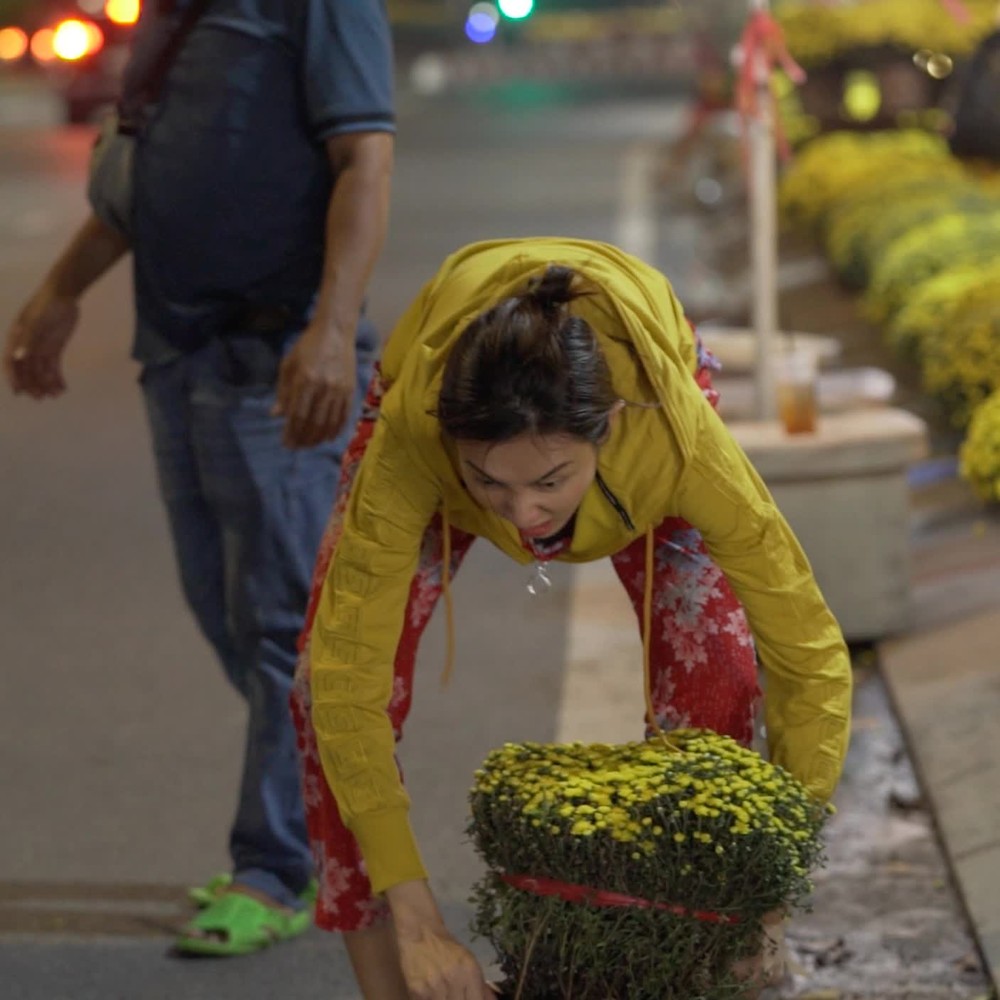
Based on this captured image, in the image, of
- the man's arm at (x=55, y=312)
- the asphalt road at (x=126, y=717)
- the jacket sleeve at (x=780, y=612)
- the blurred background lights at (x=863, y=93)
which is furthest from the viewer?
the blurred background lights at (x=863, y=93)

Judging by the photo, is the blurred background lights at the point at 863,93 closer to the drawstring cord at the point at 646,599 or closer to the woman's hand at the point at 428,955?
the drawstring cord at the point at 646,599

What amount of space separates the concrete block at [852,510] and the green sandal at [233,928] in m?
2.26

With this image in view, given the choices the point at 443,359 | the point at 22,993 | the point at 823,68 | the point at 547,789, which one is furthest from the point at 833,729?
the point at 823,68

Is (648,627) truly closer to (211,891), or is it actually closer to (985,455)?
(211,891)

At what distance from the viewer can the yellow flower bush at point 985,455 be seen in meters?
5.11

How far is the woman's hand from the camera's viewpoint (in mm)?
2863

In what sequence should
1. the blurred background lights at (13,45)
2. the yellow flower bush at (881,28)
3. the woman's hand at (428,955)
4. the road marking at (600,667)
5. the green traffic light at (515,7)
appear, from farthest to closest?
the blurred background lights at (13,45) < the yellow flower bush at (881,28) < the green traffic light at (515,7) < the road marking at (600,667) < the woman's hand at (428,955)

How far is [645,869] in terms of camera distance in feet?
9.28

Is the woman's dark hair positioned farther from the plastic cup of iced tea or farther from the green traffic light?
the plastic cup of iced tea

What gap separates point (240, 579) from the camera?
3.98 meters

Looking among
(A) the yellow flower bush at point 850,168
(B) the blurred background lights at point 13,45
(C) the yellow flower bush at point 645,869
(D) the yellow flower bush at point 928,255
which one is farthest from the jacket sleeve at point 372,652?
(B) the blurred background lights at point 13,45

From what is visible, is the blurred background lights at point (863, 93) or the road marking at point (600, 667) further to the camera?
the blurred background lights at point (863, 93)

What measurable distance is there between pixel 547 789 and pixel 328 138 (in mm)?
1444

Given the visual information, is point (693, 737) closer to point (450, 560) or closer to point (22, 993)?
point (450, 560)
